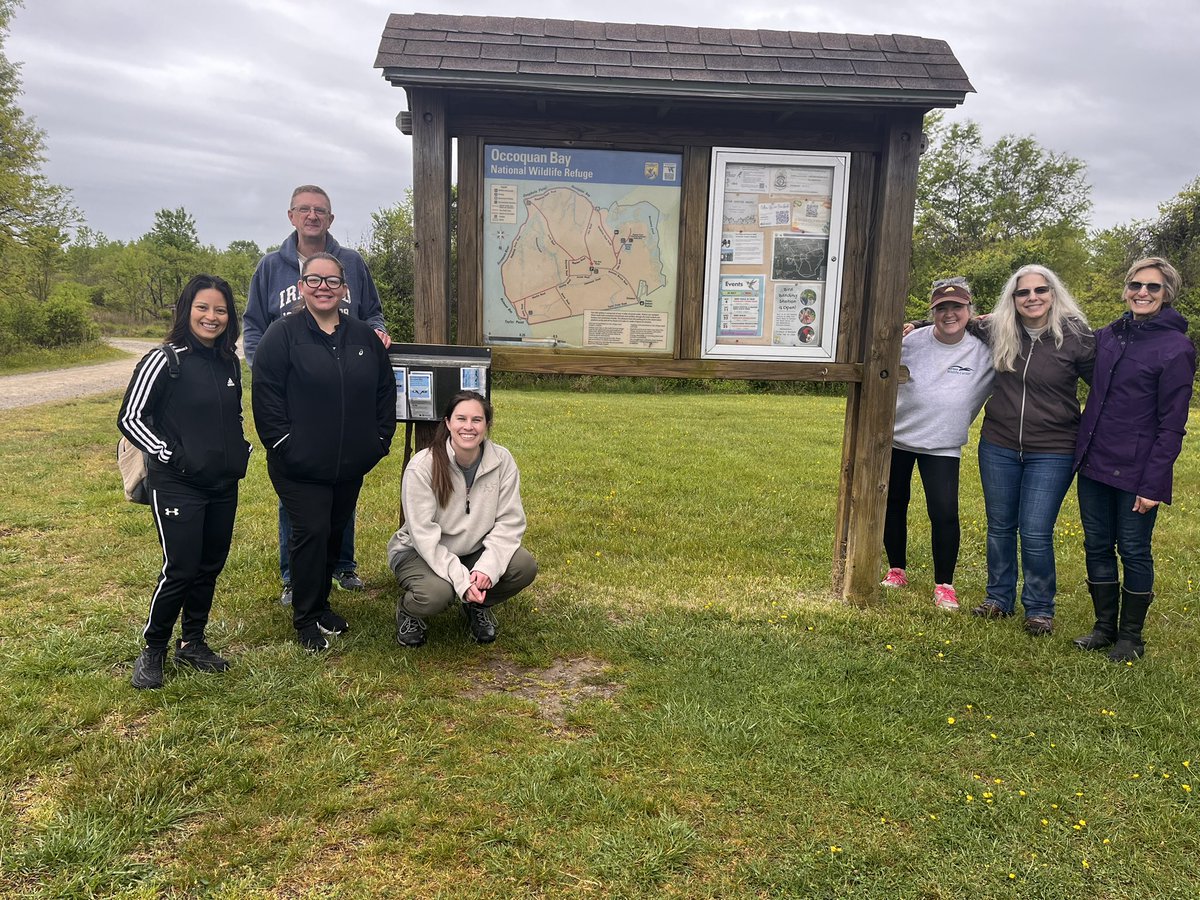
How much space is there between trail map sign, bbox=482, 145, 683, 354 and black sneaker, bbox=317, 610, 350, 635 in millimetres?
1879

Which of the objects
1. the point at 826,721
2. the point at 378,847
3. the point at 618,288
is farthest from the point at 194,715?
the point at 618,288

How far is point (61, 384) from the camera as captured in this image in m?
19.4

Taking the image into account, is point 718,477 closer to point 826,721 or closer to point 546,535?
point 546,535

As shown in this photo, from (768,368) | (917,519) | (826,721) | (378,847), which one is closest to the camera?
(378,847)

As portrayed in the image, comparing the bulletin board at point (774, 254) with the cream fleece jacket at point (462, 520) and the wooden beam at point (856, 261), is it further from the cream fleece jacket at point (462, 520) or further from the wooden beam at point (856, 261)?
the cream fleece jacket at point (462, 520)

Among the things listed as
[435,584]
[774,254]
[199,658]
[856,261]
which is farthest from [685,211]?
[199,658]

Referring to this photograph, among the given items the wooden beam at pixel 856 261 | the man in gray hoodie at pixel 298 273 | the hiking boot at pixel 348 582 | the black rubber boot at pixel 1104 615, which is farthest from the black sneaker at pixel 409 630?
the black rubber boot at pixel 1104 615

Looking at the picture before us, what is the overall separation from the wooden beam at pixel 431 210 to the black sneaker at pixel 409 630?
1.62 meters

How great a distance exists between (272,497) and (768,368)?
17.6 ft

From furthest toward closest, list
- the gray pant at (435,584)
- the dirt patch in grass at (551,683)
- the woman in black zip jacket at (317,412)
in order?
the gray pant at (435,584) → the woman in black zip jacket at (317,412) → the dirt patch in grass at (551,683)

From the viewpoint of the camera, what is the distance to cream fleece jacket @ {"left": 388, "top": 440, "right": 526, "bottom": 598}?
4039 mm

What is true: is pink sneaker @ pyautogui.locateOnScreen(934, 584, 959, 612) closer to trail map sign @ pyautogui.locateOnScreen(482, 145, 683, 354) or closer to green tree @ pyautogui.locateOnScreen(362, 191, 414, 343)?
trail map sign @ pyautogui.locateOnScreen(482, 145, 683, 354)

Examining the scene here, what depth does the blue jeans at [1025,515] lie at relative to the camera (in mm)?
4527

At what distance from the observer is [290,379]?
3.84 m
